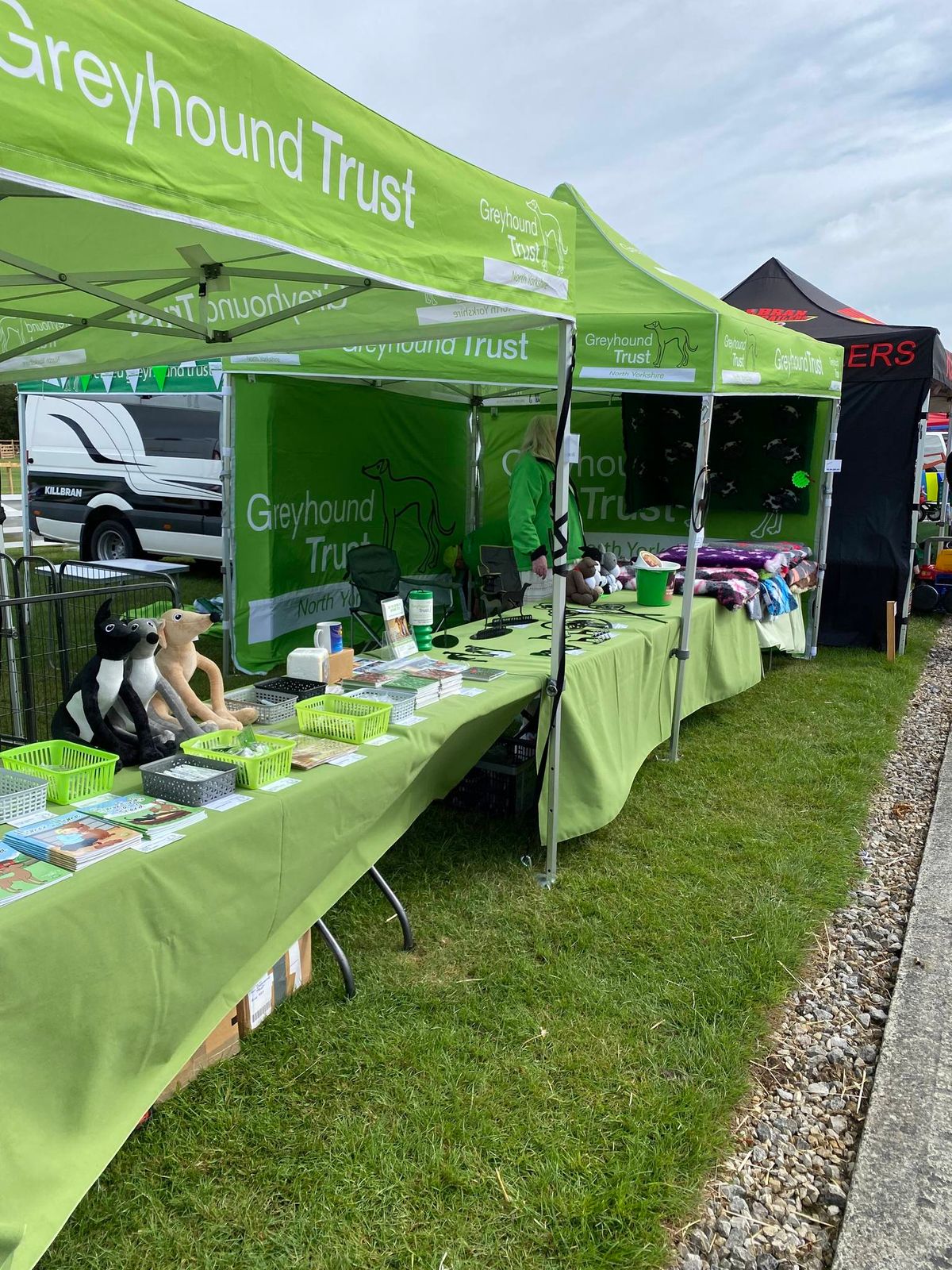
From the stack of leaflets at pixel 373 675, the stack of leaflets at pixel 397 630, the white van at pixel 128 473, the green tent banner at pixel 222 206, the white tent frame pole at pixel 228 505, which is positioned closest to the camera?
the green tent banner at pixel 222 206

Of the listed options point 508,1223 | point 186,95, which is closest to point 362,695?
point 508,1223

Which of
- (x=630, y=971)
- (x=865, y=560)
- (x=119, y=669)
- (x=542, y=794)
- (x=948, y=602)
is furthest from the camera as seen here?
(x=948, y=602)

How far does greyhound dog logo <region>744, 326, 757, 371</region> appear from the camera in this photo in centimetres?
432

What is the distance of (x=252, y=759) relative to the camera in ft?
6.23

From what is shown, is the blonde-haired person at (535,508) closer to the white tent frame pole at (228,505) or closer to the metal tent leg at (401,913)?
the white tent frame pole at (228,505)

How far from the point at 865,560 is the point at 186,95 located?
21.8ft

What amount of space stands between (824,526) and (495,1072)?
A: 554 cm

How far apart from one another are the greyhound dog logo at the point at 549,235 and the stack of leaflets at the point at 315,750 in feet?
4.90

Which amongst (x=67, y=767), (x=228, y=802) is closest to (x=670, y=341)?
(x=228, y=802)

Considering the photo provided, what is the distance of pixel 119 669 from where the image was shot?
1.94m

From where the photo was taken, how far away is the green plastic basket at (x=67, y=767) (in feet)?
5.89

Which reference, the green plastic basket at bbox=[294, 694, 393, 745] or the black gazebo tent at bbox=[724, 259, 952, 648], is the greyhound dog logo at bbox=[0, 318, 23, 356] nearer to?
the green plastic basket at bbox=[294, 694, 393, 745]

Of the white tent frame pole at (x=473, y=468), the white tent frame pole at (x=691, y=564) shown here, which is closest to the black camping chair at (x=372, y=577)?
the white tent frame pole at (x=473, y=468)

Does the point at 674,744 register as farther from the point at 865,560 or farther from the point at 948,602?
the point at 948,602
